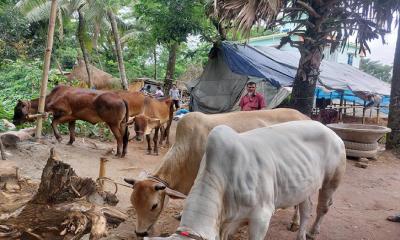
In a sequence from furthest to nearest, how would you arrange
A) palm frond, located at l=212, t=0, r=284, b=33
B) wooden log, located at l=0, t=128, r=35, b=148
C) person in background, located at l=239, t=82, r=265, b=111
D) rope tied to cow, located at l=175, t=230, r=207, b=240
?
palm frond, located at l=212, t=0, r=284, b=33, person in background, located at l=239, t=82, r=265, b=111, wooden log, located at l=0, t=128, r=35, b=148, rope tied to cow, located at l=175, t=230, r=207, b=240

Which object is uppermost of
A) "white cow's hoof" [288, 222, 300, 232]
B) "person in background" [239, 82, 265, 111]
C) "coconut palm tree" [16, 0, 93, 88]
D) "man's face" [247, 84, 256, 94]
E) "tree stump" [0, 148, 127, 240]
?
"coconut palm tree" [16, 0, 93, 88]

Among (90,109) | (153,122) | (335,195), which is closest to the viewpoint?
(335,195)

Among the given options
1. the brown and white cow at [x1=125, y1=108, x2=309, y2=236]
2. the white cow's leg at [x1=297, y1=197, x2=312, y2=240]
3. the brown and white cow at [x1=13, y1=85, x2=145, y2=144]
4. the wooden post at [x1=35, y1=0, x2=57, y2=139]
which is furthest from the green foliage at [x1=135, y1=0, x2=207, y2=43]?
the white cow's leg at [x1=297, y1=197, x2=312, y2=240]

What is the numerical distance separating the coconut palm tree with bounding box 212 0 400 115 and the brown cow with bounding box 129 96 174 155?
2729 millimetres

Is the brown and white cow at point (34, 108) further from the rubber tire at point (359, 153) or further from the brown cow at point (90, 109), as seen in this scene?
A: the rubber tire at point (359, 153)

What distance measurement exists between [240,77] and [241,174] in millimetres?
10322

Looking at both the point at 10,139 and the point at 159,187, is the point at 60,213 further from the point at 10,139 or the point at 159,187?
the point at 10,139

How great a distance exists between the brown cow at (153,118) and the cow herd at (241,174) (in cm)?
388

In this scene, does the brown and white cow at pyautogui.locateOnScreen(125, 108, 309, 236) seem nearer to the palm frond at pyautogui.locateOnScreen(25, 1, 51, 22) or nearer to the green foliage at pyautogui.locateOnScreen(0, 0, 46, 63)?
the green foliage at pyautogui.locateOnScreen(0, 0, 46, 63)

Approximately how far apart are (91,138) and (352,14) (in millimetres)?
7360

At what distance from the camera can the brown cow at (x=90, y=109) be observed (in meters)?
8.21

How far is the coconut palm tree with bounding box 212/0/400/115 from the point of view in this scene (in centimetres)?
863

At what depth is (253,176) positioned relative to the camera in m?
3.05

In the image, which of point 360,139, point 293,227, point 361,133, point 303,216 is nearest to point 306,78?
point 361,133
